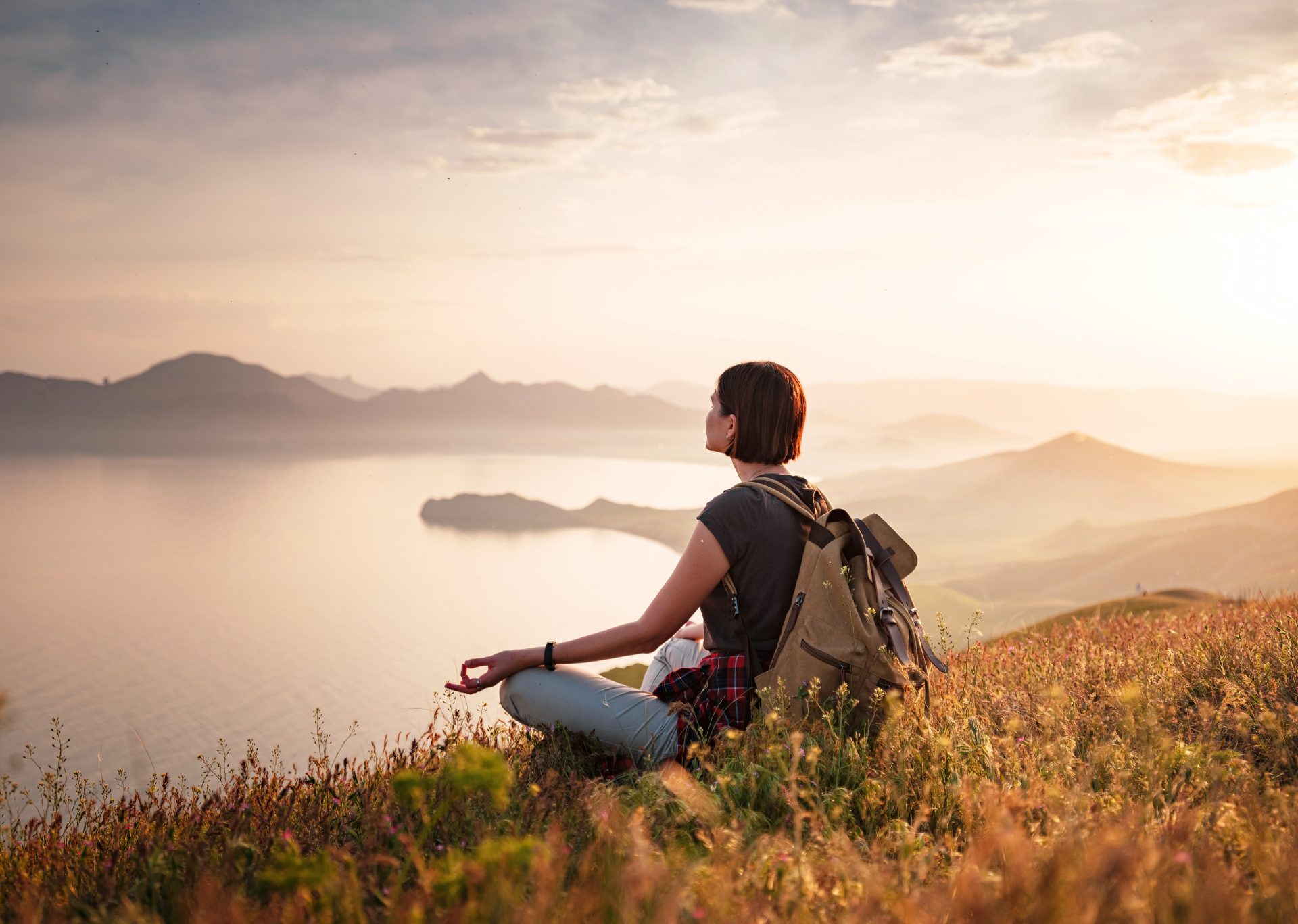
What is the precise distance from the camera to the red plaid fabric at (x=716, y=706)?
403 centimetres

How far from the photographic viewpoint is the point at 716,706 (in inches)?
161

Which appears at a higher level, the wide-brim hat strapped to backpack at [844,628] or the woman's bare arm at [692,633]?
the wide-brim hat strapped to backpack at [844,628]

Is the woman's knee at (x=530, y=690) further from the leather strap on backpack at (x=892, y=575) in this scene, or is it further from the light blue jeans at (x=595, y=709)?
the leather strap on backpack at (x=892, y=575)

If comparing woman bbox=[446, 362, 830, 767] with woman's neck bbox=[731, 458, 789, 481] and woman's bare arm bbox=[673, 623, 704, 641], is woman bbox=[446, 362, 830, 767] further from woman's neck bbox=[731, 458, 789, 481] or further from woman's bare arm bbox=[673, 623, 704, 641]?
woman's bare arm bbox=[673, 623, 704, 641]

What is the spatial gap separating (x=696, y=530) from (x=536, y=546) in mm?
168369

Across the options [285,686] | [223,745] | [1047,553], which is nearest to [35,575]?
[285,686]

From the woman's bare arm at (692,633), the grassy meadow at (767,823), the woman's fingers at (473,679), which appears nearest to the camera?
the grassy meadow at (767,823)

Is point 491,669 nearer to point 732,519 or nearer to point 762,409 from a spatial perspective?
point 732,519

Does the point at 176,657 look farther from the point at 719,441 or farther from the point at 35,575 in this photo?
the point at 719,441

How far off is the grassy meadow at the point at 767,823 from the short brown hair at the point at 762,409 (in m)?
1.25

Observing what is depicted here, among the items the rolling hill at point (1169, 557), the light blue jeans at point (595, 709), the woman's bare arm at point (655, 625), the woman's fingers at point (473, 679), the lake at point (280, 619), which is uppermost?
the woman's bare arm at point (655, 625)

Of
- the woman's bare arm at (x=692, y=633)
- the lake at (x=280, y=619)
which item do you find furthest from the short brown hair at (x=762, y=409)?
the lake at (x=280, y=619)

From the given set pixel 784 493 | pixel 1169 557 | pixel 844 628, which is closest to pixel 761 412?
pixel 784 493

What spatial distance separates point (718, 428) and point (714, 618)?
3.08 ft
